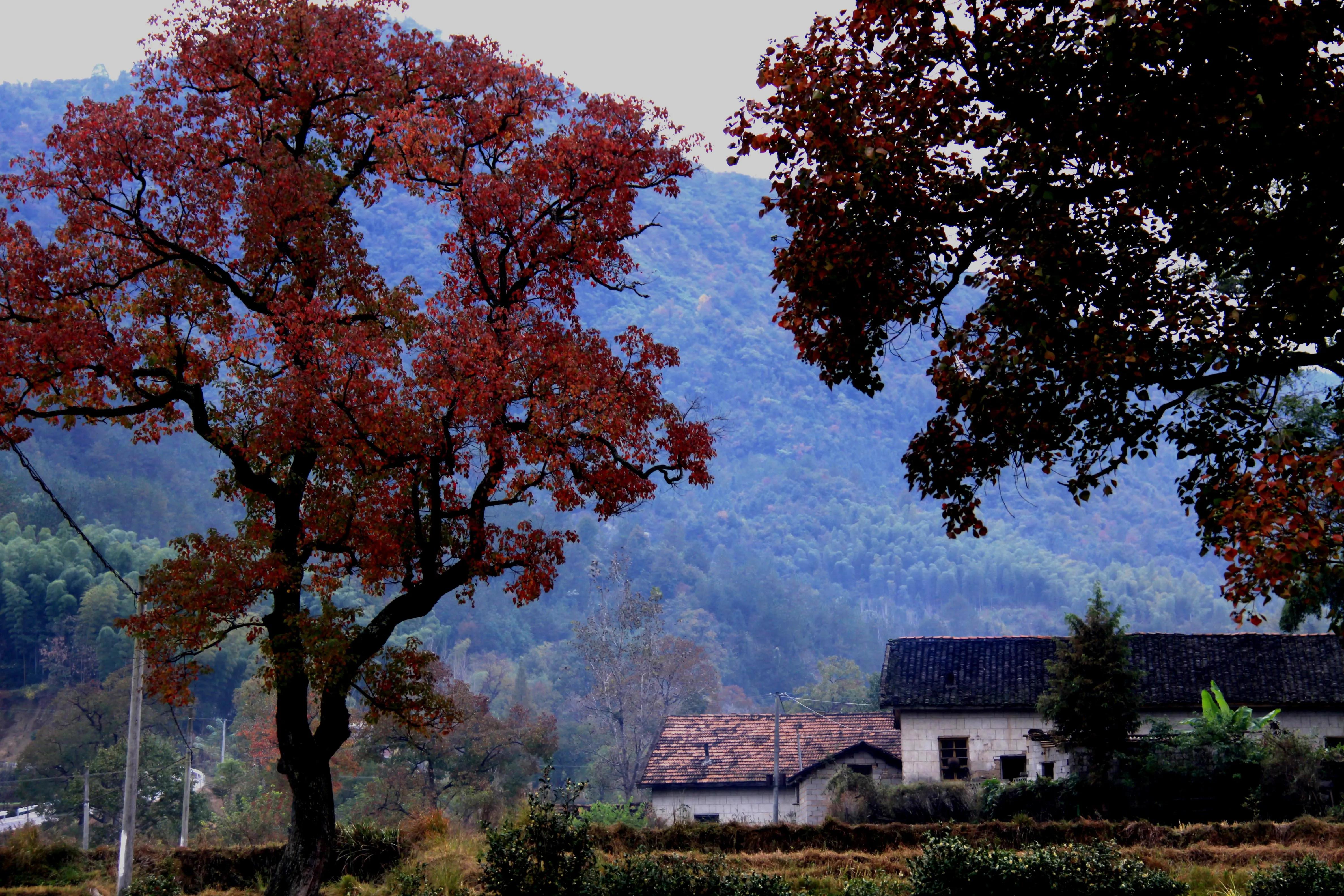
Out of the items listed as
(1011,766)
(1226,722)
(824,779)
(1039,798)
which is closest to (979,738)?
(1011,766)

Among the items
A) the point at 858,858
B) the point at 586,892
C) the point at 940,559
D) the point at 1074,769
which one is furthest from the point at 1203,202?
the point at 940,559

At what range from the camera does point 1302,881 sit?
10.8 m

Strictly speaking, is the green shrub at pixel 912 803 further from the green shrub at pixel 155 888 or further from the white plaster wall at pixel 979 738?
the green shrub at pixel 155 888

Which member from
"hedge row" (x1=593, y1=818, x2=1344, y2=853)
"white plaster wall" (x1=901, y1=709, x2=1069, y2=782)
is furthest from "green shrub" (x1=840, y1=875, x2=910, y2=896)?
"white plaster wall" (x1=901, y1=709, x2=1069, y2=782)

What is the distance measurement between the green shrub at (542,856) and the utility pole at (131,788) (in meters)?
6.03

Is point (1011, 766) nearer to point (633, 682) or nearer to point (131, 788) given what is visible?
point (131, 788)

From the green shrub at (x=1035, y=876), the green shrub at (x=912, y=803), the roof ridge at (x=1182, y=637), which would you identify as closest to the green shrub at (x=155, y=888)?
the green shrub at (x=1035, y=876)

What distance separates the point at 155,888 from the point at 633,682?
2353 inches

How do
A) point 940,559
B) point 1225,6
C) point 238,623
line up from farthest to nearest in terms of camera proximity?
point 940,559, point 238,623, point 1225,6

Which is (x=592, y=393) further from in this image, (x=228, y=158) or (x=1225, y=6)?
(x=1225, y=6)

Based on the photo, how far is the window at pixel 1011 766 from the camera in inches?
1315

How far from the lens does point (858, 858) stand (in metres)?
14.2

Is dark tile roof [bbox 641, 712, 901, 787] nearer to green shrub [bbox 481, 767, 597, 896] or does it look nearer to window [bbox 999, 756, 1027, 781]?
window [bbox 999, 756, 1027, 781]

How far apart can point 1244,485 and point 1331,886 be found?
5591mm
